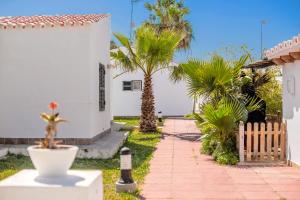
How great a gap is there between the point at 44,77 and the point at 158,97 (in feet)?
56.1

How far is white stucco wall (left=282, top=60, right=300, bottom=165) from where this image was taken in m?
10.6

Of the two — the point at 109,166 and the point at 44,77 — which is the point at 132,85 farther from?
the point at 109,166

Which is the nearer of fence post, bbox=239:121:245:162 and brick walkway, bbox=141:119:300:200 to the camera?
brick walkway, bbox=141:119:300:200

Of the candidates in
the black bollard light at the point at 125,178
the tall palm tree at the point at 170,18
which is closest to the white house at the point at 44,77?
the black bollard light at the point at 125,178

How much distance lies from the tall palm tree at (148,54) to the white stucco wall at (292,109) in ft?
21.2

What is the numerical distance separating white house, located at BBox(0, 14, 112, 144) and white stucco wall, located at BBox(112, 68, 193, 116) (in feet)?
52.4

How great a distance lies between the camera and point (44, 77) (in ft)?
41.9

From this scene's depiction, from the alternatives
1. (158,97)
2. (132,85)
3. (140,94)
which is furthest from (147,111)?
(158,97)

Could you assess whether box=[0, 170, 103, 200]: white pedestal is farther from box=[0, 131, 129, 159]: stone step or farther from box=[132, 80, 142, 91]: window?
box=[132, 80, 142, 91]: window

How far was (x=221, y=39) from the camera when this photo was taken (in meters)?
29.7

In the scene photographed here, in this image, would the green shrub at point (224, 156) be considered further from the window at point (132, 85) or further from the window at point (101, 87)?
the window at point (132, 85)

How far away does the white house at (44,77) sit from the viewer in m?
12.7

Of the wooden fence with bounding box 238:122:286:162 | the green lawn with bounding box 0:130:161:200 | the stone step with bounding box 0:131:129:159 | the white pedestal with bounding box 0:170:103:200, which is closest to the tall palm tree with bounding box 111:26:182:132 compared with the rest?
the green lawn with bounding box 0:130:161:200

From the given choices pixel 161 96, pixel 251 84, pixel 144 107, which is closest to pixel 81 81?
pixel 251 84
